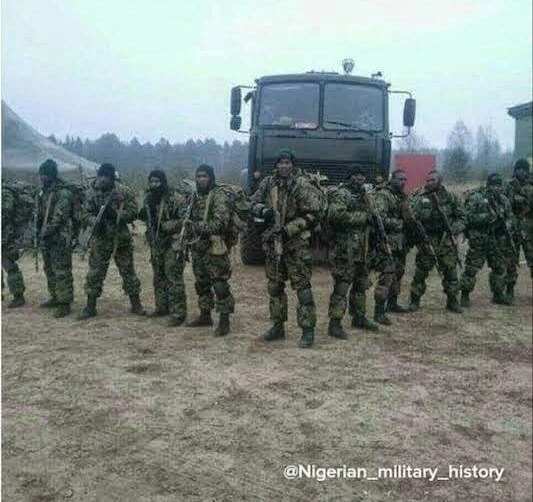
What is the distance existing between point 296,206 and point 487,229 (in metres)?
3.03

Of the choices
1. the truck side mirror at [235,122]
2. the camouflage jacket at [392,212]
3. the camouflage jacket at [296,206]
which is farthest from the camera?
the truck side mirror at [235,122]

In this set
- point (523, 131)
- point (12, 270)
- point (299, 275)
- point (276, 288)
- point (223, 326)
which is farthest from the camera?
point (523, 131)

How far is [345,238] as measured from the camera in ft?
18.8

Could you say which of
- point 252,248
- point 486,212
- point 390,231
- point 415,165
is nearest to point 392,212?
point 390,231

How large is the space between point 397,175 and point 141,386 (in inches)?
142

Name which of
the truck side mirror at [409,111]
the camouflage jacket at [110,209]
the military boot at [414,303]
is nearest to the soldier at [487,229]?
the military boot at [414,303]

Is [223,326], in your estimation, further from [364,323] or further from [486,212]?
[486,212]

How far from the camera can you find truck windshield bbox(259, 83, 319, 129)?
8.83 metres

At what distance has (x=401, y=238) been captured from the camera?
6.59 m

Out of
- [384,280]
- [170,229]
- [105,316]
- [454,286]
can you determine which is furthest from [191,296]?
[454,286]

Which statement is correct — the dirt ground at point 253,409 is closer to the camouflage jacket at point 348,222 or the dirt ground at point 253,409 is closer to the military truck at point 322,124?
the camouflage jacket at point 348,222

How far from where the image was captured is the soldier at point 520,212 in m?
7.51

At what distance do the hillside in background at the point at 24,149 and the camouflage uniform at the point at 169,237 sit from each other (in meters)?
8.09

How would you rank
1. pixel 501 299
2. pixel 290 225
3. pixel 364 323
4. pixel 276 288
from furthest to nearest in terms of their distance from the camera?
pixel 501 299
pixel 364 323
pixel 276 288
pixel 290 225
